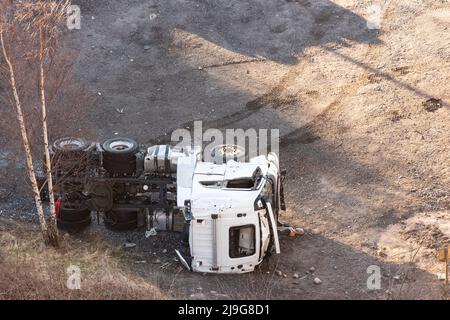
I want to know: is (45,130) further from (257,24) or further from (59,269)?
(257,24)

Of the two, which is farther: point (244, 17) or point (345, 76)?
point (244, 17)

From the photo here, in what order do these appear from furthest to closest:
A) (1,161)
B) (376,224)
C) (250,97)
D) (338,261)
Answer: (250,97)
(1,161)
(376,224)
(338,261)

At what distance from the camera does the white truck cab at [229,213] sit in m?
13.2

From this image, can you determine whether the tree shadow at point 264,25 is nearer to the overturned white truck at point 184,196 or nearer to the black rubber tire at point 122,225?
the overturned white truck at point 184,196

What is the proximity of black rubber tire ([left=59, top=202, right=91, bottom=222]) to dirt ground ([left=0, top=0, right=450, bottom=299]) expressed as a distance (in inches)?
56.7

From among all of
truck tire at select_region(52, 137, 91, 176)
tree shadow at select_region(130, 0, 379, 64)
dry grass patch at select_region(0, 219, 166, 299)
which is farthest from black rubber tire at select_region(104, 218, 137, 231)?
tree shadow at select_region(130, 0, 379, 64)

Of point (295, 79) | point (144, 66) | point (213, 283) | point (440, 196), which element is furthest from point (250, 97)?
point (213, 283)

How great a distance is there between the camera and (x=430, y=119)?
744 inches

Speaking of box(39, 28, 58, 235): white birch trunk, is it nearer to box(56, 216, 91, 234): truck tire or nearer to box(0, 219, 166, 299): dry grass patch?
box(0, 219, 166, 299): dry grass patch

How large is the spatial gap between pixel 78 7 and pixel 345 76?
8.41 meters

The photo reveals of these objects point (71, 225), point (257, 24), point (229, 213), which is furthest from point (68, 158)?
point (257, 24)

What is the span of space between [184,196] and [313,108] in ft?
23.9

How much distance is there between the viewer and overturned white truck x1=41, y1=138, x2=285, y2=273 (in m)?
13.3

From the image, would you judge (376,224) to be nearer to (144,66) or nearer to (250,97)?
(250,97)
